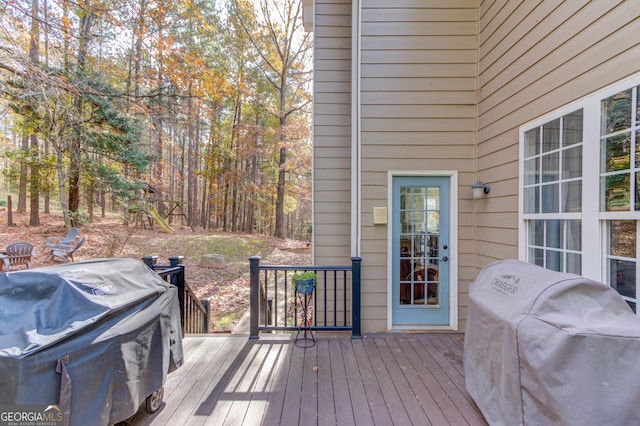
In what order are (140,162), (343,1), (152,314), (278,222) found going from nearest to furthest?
(152,314)
(343,1)
(140,162)
(278,222)

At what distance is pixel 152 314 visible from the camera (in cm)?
174

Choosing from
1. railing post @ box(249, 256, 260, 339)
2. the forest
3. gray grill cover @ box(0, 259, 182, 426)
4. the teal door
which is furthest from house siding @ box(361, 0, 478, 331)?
the forest

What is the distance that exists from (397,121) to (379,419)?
2.97 m

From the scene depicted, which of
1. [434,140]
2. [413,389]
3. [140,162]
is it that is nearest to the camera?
[413,389]

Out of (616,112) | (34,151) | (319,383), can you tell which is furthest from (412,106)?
(34,151)

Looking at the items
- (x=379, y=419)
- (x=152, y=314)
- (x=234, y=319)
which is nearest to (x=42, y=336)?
(x=152, y=314)

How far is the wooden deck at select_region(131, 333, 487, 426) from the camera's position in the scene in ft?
6.09

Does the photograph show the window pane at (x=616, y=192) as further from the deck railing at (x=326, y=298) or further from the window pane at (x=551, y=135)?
the deck railing at (x=326, y=298)

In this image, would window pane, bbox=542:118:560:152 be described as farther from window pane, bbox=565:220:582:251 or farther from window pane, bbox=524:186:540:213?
window pane, bbox=565:220:582:251

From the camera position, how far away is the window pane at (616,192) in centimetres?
173

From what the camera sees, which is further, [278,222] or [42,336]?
[278,222]

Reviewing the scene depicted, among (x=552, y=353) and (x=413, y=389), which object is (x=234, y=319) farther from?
(x=552, y=353)

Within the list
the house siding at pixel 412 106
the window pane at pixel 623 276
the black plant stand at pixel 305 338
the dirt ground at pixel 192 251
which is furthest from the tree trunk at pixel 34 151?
the window pane at pixel 623 276

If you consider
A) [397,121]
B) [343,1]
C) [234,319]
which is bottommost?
[234,319]
